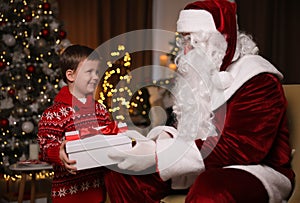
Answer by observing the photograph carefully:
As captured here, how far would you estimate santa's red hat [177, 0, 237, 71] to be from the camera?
228cm

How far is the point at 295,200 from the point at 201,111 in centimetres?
56

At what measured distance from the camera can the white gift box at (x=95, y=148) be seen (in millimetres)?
2107

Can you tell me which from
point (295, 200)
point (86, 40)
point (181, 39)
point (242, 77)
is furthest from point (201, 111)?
point (86, 40)

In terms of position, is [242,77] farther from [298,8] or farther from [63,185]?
[298,8]

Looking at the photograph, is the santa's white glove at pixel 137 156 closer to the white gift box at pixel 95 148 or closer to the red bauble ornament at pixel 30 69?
the white gift box at pixel 95 148

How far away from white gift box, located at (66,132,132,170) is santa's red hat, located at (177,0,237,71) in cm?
60

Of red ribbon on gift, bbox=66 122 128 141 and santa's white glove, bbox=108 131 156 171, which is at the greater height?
red ribbon on gift, bbox=66 122 128 141

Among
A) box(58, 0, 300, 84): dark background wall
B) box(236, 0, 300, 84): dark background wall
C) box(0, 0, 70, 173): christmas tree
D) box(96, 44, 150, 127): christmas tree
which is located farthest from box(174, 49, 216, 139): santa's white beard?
box(236, 0, 300, 84): dark background wall

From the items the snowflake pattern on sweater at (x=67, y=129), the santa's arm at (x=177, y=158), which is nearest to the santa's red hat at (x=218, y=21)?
the santa's arm at (x=177, y=158)

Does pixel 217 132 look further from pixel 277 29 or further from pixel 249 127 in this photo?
pixel 277 29

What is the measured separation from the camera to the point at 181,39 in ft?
8.04

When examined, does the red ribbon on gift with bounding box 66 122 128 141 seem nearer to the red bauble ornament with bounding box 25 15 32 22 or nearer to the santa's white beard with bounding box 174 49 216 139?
the santa's white beard with bounding box 174 49 216 139

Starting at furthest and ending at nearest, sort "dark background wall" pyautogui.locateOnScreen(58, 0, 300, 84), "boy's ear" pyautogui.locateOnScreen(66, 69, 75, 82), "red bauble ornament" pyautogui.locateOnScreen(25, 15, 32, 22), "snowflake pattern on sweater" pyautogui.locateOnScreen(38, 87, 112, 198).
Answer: "dark background wall" pyautogui.locateOnScreen(58, 0, 300, 84)
"red bauble ornament" pyautogui.locateOnScreen(25, 15, 32, 22)
"boy's ear" pyautogui.locateOnScreen(66, 69, 75, 82)
"snowflake pattern on sweater" pyautogui.locateOnScreen(38, 87, 112, 198)

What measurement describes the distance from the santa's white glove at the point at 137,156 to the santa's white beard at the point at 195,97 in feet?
0.61
